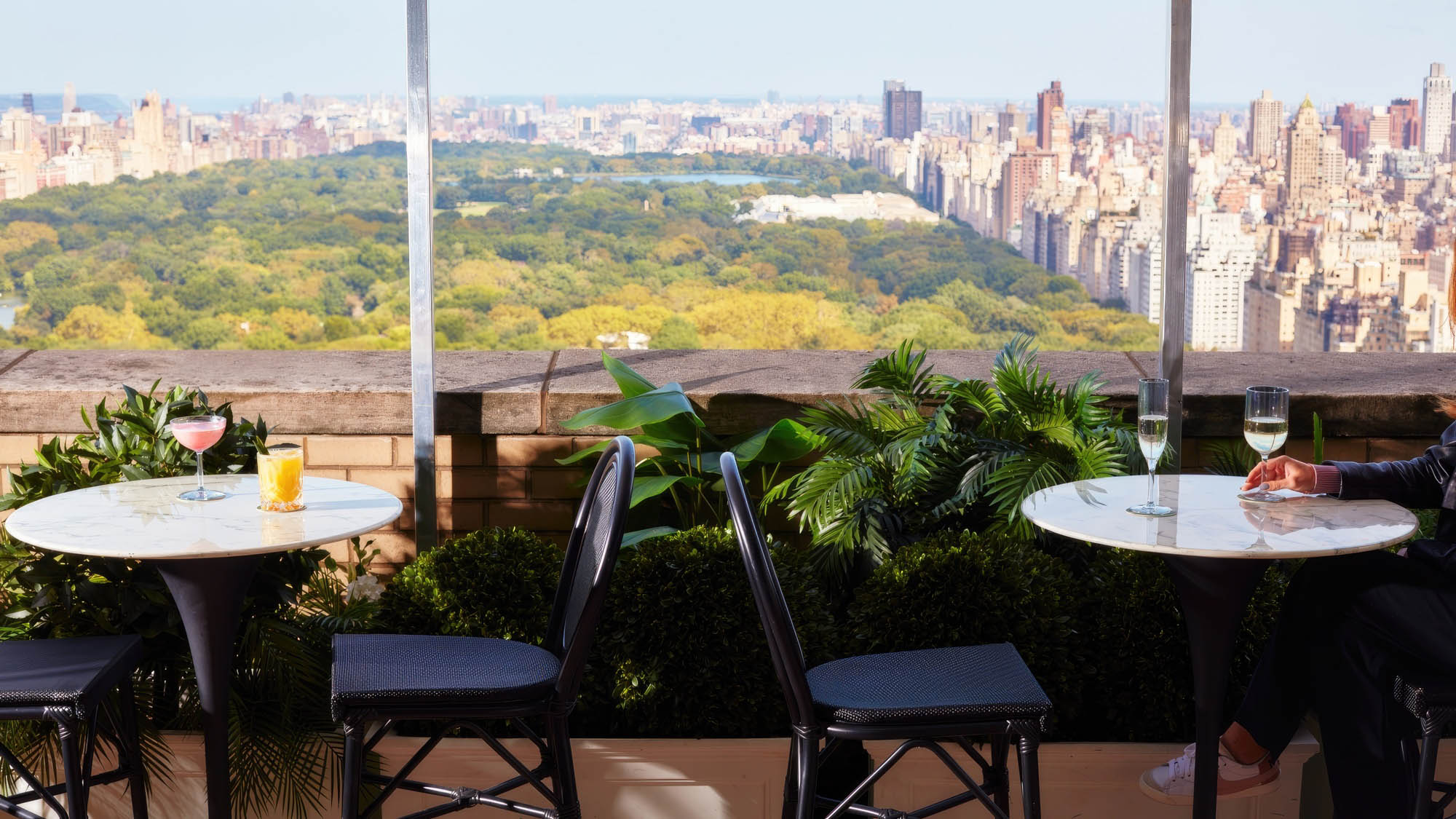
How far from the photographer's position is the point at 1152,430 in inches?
77.7

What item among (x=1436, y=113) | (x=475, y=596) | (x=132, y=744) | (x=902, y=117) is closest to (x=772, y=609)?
(x=475, y=596)

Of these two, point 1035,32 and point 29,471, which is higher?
point 1035,32

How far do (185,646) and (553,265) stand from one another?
11.5m

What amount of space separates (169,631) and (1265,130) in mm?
11468

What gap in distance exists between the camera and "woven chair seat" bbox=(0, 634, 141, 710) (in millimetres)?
1836

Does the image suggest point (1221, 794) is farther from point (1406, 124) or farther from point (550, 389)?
point (1406, 124)

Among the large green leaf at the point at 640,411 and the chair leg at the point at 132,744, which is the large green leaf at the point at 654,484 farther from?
the chair leg at the point at 132,744

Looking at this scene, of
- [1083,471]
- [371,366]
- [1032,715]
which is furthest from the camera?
[371,366]

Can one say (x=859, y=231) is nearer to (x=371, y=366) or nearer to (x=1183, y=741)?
(x=371, y=366)

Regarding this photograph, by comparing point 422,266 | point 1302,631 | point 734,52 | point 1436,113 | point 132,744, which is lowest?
point 132,744

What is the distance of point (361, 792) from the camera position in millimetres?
2215

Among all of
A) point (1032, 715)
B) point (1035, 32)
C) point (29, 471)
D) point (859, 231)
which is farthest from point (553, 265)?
point (1032, 715)

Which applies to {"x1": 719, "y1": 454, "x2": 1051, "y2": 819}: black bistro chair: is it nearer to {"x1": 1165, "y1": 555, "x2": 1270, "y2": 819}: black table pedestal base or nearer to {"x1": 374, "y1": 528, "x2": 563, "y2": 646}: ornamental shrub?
{"x1": 1165, "y1": 555, "x2": 1270, "y2": 819}: black table pedestal base

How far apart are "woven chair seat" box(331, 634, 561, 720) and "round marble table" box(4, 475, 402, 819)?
0.68ft
